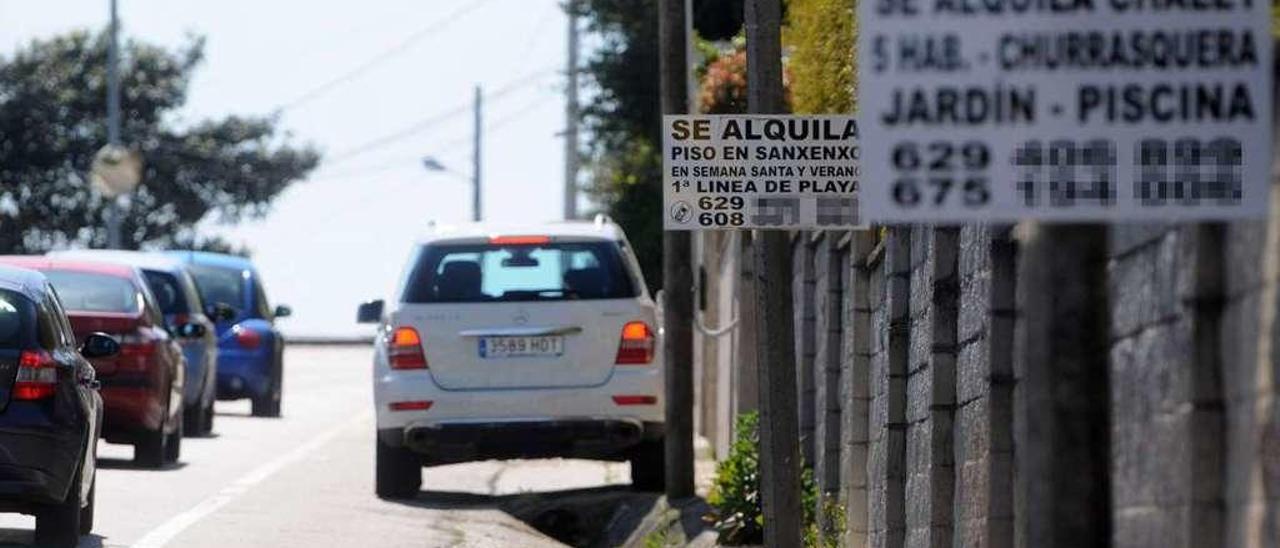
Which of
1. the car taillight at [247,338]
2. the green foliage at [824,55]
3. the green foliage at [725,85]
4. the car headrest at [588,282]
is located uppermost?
the green foliage at [725,85]

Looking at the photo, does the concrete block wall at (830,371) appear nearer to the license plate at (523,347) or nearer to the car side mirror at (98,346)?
the license plate at (523,347)

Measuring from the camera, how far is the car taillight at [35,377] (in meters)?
12.2

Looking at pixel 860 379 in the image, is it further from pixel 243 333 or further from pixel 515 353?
pixel 243 333

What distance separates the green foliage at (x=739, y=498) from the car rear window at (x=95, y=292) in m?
5.10

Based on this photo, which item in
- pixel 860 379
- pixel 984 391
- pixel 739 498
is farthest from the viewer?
pixel 739 498

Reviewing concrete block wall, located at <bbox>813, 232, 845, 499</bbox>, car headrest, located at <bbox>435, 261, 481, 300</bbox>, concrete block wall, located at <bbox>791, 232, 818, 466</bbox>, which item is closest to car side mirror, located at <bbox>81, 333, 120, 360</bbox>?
car headrest, located at <bbox>435, 261, 481, 300</bbox>

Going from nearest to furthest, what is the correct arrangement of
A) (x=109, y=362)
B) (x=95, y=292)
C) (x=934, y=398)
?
(x=934, y=398) → (x=109, y=362) → (x=95, y=292)

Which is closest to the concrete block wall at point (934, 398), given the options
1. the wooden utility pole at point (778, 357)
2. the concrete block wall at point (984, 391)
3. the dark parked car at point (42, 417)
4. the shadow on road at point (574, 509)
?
the concrete block wall at point (984, 391)

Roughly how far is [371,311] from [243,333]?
30.6 ft

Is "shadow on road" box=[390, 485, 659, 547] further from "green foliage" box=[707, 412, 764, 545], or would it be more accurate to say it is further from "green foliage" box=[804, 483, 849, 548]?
"green foliage" box=[804, 483, 849, 548]

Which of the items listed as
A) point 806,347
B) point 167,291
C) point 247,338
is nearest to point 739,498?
point 806,347

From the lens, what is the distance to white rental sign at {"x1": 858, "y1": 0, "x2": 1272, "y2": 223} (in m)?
5.32

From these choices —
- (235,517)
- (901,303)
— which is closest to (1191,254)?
(901,303)

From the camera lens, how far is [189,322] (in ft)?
72.5
